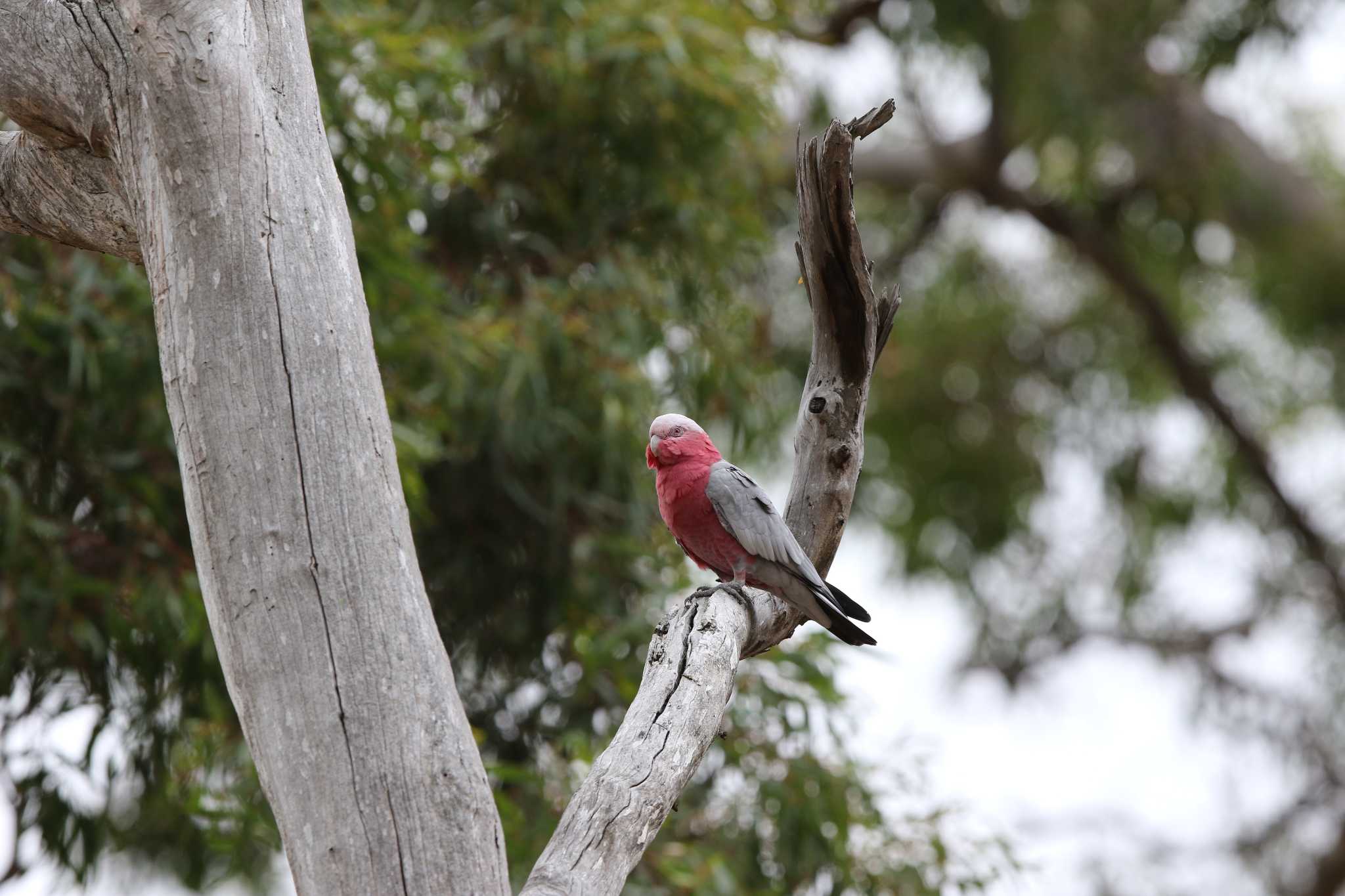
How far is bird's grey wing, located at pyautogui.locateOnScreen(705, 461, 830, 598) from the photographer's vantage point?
5.19ft

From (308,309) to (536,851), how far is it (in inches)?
67.5

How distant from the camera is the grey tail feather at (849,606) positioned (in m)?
1.62

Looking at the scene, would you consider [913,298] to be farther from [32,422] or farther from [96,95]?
[96,95]

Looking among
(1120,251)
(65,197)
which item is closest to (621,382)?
(65,197)

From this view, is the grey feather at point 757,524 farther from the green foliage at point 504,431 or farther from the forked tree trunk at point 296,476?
the green foliage at point 504,431

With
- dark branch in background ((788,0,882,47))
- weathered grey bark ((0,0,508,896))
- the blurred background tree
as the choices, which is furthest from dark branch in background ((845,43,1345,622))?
weathered grey bark ((0,0,508,896))

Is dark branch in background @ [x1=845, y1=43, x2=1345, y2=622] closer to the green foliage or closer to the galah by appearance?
the green foliage

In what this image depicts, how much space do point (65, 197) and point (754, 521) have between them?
0.94m

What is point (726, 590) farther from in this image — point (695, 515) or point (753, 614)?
point (695, 515)

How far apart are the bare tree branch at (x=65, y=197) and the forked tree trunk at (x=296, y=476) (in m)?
0.03

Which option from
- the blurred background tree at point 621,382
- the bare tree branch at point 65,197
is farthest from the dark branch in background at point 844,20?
the bare tree branch at point 65,197

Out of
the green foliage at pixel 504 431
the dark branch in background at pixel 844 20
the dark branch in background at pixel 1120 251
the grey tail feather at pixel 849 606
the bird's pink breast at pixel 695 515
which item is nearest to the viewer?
the grey tail feather at pixel 849 606

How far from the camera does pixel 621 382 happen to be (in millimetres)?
3057

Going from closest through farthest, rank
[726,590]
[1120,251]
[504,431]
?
1. [726,590]
2. [504,431]
3. [1120,251]
